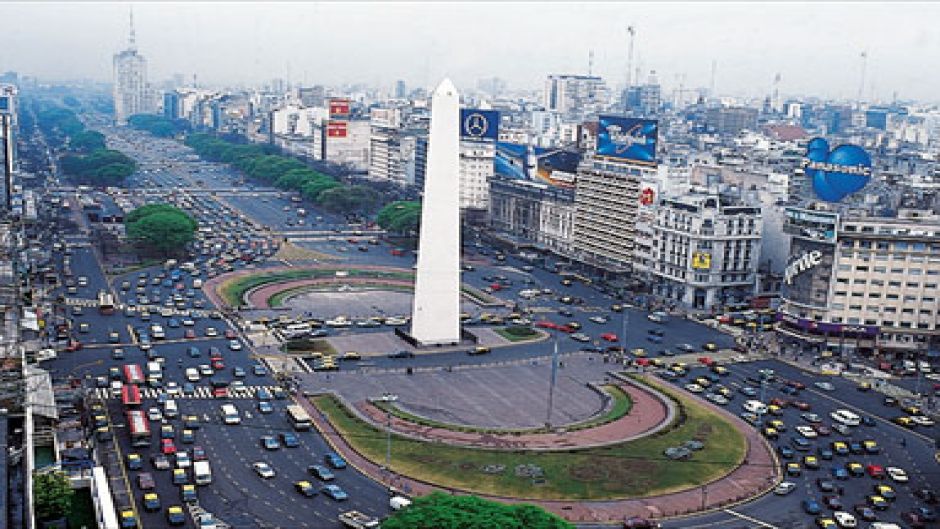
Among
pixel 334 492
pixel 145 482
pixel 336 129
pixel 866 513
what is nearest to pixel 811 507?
pixel 866 513

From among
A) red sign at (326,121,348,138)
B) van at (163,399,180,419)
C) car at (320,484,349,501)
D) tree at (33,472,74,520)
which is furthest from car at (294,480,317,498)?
→ red sign at (326,121,348,138)

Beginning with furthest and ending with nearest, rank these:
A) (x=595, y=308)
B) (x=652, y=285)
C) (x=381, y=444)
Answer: (x=652, y=285), (x=595, y=308), (x=381, y=444)

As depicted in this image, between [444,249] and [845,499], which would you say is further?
[444,249]

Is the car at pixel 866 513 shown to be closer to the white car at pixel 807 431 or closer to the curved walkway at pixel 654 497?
the curved walkway at pixel 654 497

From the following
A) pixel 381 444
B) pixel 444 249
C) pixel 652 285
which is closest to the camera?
pixel 381 444

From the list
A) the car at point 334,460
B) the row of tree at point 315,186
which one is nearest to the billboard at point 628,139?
the row of tree at point 315,186

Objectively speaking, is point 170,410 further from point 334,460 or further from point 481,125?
point 481,125

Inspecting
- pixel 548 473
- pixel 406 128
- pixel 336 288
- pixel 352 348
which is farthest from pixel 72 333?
pixel 406 128

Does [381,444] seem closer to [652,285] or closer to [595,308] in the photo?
[595,308]
